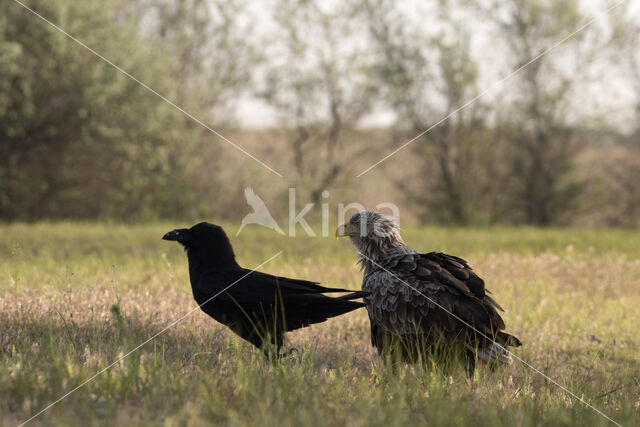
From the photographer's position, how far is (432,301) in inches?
186

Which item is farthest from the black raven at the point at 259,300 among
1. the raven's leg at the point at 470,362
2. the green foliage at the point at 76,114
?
the green foliage at the point at 76,114

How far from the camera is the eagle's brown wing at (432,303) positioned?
4684mm

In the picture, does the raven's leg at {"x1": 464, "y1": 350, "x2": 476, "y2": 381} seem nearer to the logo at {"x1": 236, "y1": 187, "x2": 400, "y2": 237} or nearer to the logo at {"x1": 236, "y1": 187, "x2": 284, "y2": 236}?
the logo at {"x1": 236, "y1": 187, "x2": 400, "y2": 237}

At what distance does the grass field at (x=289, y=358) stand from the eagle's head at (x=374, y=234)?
940mm

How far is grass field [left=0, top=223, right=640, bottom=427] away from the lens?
323 cm

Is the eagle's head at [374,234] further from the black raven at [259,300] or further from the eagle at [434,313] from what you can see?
the black raven at [259,300]

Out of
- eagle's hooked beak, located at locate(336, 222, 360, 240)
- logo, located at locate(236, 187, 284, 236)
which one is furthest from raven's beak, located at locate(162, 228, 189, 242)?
logo, located at locate(236, 187, 284, 236)

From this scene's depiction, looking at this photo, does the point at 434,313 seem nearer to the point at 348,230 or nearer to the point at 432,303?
the point at 432,303

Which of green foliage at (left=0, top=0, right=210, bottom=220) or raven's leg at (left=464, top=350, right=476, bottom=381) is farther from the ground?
green foliage at (left=0, top=0, right=210, bottom=220)

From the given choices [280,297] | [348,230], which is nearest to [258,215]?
[348,230]

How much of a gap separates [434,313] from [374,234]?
116cm

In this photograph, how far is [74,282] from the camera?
22.3ft

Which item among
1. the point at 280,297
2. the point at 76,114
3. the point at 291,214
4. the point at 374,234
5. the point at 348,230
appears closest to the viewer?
the point at 280,297

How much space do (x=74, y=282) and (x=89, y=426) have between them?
4257mm
